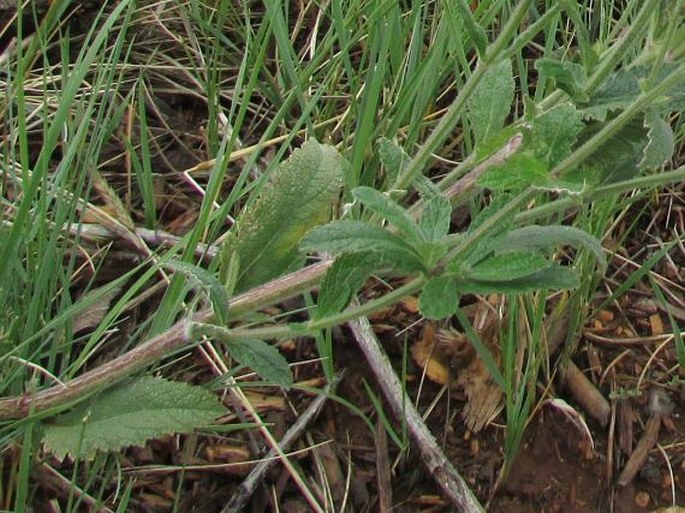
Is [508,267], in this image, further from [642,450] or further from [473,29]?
[642,450]

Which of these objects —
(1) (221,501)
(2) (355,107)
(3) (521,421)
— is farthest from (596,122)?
(1) (221,501)

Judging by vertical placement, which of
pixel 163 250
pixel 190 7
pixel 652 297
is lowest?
pixel 652 297

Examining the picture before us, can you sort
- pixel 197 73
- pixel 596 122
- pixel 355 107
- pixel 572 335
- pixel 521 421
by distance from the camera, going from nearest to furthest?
Result: pixel 596 122 → pixel 521 421 → pixel 572 335 → pixel 355 107 → pixel 197 73

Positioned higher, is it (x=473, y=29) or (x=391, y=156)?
(x=473, y=29)

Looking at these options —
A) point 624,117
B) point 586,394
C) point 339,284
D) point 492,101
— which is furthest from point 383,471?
point 624,117

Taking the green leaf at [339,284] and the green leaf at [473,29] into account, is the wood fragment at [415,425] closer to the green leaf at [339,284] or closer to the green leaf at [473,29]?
the green leaf at [339,284]

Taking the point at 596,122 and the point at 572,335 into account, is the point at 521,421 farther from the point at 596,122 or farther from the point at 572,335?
the point at 596,122
